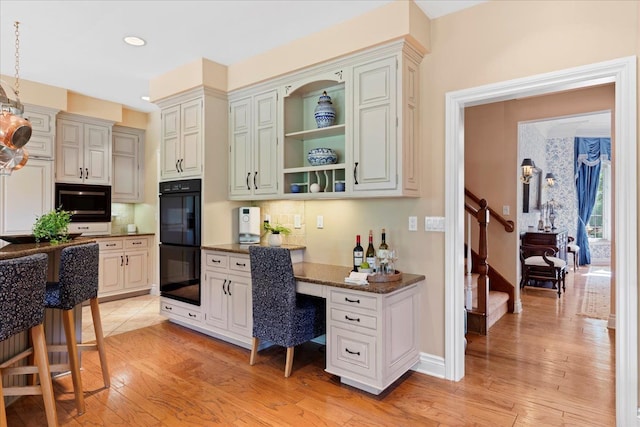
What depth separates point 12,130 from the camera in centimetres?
245

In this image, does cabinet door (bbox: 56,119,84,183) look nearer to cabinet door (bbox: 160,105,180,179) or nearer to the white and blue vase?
cabinet door (bbox: 160,105,180,179)

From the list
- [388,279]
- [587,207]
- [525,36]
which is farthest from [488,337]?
[587,207]

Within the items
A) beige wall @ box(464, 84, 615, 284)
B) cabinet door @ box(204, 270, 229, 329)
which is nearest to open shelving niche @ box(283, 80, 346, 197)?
cabinet door @ box(204, 270, 229, 329)

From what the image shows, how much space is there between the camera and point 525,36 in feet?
8.30

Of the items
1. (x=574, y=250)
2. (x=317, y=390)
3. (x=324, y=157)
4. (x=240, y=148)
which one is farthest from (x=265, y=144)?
(x=574, y=250)

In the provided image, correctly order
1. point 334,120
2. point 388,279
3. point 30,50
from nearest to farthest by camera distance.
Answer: point 388,279 → point 334,120 → point 30,50

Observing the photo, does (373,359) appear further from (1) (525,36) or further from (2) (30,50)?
(2) (30,50)

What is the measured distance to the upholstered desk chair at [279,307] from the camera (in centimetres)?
287

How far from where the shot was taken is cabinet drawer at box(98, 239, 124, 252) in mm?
5137

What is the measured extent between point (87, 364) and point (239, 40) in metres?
3.12

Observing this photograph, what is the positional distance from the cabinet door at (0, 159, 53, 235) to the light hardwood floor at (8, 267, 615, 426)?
1961 mm

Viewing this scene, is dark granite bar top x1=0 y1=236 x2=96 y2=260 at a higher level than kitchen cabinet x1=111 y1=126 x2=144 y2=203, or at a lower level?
lower

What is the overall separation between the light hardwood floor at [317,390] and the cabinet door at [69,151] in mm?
2465

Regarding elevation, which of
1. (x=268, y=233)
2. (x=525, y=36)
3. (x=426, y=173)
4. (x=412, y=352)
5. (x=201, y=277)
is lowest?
(x=412, y=352)
